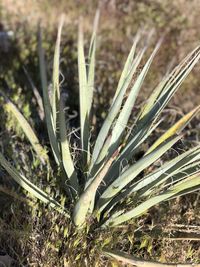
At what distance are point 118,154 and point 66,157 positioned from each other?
0.94ft

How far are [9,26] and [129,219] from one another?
9.11 feet

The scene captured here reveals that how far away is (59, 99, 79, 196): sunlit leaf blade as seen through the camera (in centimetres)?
215

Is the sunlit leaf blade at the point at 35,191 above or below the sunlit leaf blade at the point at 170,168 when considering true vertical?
below

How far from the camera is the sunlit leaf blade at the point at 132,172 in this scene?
2.01 m

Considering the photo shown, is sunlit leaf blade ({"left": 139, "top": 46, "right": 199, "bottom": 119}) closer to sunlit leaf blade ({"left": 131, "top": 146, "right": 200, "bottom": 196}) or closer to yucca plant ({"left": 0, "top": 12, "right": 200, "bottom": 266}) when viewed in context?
yucca plant ({"left": 0, "top": 12, "right": 200, "bottom": 266})

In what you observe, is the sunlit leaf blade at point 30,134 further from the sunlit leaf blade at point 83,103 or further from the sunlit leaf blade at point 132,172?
the sunlit leaf blade at point 132,172

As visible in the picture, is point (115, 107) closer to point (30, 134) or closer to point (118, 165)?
point (118, 165)

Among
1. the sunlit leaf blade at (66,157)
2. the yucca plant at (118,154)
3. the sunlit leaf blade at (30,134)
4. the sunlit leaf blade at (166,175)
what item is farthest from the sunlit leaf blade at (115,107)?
the sunlit leaf blade at (30,134)

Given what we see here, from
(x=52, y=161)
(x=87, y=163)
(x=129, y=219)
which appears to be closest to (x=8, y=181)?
(x=52, y=161)

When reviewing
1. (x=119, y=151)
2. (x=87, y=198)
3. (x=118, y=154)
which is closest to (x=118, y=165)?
(x=118, y=154)

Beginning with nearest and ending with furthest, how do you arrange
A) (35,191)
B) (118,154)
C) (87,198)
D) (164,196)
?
(87,198) → (164,196) → (35,191) → (118,154)

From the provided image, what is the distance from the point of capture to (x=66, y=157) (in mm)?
2227

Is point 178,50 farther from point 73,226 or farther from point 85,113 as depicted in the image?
point 73,226

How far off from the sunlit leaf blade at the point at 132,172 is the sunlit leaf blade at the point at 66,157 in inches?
6.3
